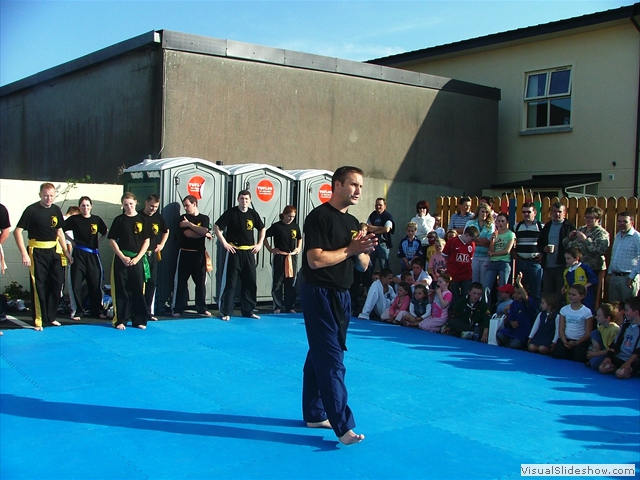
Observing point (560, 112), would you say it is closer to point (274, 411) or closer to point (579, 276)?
point (579, 276)

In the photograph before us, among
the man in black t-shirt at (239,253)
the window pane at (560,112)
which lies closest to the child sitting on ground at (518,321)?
the man in black t-shirt at (239,253)

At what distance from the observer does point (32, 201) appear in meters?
11.5

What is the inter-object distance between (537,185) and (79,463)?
45.2ft

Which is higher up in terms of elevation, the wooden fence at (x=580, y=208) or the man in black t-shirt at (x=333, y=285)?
the wooden fence at (x=580, y=208)

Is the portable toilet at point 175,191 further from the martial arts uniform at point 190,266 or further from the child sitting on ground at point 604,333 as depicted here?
the child sitting on ground at point 604,333

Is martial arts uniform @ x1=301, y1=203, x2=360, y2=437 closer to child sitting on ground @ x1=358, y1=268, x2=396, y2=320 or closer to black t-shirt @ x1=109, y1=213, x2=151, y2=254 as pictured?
black t-shirt @ x1=109, y1=213, x2=151, y2=254

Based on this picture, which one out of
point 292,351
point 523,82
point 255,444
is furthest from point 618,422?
point 523,82

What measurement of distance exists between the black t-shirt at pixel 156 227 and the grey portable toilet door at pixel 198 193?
0.70 metres

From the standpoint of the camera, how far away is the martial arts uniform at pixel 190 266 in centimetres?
1066

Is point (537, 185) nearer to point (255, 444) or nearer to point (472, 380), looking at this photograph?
point (472, 380)

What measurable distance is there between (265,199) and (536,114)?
29.8ft

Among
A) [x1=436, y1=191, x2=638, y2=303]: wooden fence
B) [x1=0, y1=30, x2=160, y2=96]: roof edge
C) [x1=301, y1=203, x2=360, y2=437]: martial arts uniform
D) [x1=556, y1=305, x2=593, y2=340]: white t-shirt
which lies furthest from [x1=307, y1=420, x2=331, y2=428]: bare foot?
[x1=0, y1=30, x2=160, y2=96]: roof edge

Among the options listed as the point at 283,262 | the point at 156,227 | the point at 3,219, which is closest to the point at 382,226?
the point at 283,262

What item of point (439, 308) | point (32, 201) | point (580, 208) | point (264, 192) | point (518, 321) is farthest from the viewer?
point (264, 192)
